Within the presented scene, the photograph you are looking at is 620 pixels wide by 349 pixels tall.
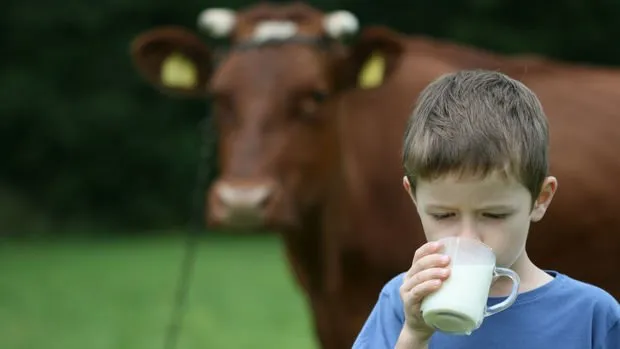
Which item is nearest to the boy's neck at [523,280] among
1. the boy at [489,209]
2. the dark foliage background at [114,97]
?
the boy at [489,209]

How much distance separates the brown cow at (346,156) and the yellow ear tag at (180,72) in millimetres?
313

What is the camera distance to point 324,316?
194 inches

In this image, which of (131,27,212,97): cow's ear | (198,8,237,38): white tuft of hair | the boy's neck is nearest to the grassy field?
(131,27,212,97): cow's ear

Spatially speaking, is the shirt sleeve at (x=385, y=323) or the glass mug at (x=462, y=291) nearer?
the glass mug at (x=462, y=291)

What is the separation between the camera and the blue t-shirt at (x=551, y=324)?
92.1 inches

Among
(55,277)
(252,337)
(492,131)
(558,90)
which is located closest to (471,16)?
(55,277)

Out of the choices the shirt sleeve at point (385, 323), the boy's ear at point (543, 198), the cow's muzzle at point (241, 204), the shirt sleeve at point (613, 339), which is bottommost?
the cow's muzzle at point (241, 204)

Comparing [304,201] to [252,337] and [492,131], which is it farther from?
[252,337]

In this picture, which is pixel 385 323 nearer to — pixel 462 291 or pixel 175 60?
pixel 462 291

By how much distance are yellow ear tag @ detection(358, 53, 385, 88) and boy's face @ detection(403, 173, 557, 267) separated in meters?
2.91

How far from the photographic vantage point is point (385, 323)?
246cm

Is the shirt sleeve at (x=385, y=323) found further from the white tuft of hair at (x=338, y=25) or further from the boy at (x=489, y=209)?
the white tuft of hair at (x=338, y=25)

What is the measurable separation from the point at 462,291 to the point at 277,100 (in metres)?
2.77

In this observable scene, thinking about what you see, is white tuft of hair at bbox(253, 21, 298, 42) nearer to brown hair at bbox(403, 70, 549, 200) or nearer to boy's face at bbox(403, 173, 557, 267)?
brown hair at bbox(403, 70, 549, 200)
